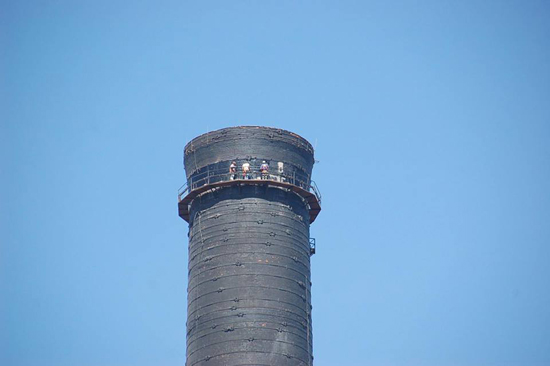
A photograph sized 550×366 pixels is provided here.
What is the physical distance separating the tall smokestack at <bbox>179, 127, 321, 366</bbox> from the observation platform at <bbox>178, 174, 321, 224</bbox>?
0.07 metres

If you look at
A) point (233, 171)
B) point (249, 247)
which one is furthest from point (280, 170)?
point (249, 247)

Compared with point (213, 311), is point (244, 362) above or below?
below

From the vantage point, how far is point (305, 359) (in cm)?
5462

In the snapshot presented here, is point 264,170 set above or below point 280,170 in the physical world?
below

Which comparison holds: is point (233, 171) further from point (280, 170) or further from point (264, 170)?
point (280, 170)

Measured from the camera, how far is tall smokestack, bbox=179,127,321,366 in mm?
53594

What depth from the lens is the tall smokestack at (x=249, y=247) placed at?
5359 cm

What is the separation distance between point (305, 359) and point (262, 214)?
31.4 feet

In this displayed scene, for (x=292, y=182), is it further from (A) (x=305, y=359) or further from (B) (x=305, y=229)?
(A) (x=305, y=359)

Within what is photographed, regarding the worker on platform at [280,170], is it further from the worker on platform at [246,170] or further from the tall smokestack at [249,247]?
the worker on platform at [246,170]

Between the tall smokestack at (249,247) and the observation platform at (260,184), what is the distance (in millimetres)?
68

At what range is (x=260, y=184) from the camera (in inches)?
2287

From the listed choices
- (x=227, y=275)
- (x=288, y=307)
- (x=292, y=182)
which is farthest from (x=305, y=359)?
(x=292, y=182)

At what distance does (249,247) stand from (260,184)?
14.9ft
